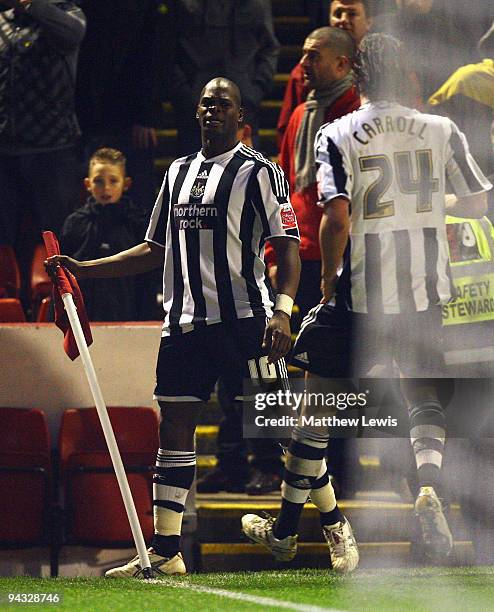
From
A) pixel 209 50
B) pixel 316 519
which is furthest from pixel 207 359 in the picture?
pixel 209 50

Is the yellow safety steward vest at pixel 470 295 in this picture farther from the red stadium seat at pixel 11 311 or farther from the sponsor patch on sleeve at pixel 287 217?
the red stadium seat at pixel 11 311

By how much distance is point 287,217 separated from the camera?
5508 millimetres

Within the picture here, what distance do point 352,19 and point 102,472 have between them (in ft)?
7.30

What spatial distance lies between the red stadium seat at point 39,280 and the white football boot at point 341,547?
2.19 m

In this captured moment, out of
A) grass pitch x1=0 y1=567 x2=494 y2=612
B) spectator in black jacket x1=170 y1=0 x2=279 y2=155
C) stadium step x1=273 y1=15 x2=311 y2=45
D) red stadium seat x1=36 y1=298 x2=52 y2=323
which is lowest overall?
grass pitch x1=0 y1=567 x2=494 y2=612

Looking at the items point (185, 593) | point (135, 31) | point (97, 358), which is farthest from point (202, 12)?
point (185, 593)

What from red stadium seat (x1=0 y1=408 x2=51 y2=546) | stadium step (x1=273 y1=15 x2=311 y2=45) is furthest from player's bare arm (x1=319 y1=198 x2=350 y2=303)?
stadium step (x1=273 y1=15 x2=311 y2=45)

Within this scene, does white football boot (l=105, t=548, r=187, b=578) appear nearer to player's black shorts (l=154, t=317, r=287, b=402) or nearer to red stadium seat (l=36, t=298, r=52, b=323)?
player's black shorts (l=154, t=317, r=287, b=402)

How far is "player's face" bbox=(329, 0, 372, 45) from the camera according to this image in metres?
6.72

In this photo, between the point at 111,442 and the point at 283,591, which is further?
the point at 111,442

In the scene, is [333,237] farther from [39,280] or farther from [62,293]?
[39,280]

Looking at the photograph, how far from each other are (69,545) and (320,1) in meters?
4.41

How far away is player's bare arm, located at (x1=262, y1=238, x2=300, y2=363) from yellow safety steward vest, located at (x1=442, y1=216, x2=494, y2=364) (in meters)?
0.61

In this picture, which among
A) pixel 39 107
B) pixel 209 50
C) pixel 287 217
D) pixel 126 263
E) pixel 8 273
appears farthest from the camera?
pixel 209 50
